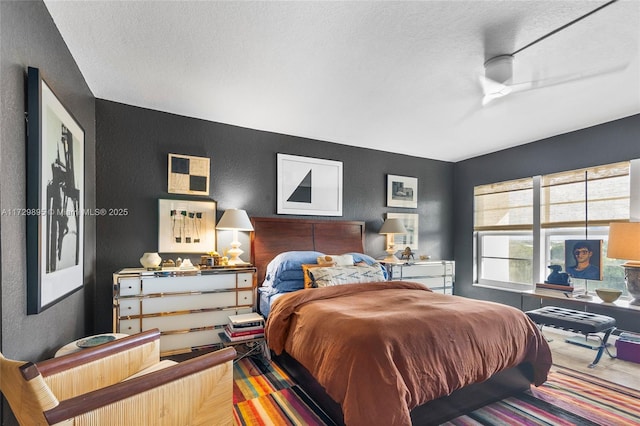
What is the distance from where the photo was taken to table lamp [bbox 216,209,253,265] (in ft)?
11.0

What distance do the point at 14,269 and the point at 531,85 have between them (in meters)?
3.69

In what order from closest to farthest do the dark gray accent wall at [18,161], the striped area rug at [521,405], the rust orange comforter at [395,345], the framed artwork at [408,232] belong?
the dark gray accent wall at [18,161], the rust orange comforter at [395,345], the striped area rug at [521,405], the framed artwork at [408,232]

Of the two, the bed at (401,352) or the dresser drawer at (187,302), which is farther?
the dresser drawer at (187,302)

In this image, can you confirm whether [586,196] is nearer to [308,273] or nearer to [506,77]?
[506,77]

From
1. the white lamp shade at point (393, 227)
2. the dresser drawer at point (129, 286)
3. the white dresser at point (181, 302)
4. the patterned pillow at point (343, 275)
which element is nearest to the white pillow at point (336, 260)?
the patterned pillow at point (343, 275)

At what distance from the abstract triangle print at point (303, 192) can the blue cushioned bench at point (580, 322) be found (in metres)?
2.84

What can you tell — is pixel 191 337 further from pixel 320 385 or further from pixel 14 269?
pixel 14 269

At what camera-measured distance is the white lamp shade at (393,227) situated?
14.9ft

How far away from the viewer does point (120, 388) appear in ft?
4.00

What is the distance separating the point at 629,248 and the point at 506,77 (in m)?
2.18

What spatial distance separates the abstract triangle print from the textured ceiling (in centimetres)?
78

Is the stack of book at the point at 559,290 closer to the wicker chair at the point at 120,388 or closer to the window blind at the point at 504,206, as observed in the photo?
the window blind at the point at 504,206

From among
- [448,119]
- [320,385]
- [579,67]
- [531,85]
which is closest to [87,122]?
[320,385]

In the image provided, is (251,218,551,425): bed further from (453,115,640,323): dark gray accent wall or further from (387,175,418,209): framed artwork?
(453,115,640,323): dark gray accent wall
